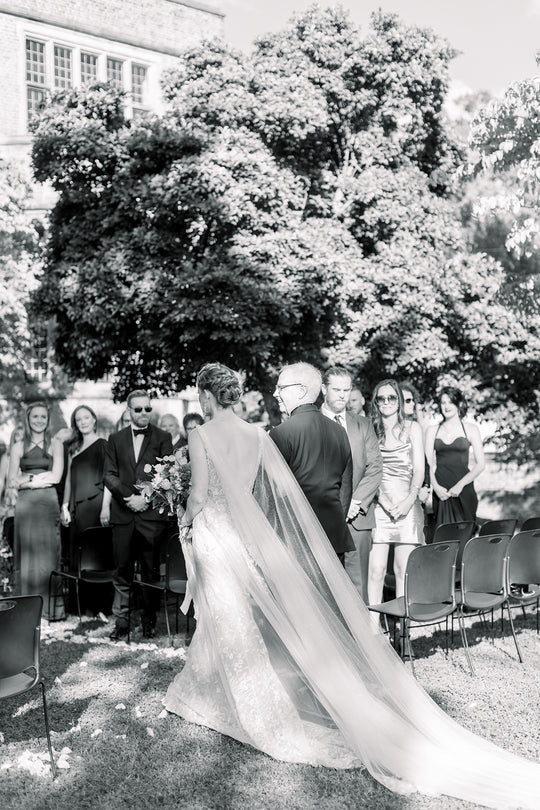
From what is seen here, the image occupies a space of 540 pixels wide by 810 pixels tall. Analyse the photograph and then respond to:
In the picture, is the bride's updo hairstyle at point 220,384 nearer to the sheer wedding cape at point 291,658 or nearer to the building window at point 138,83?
the sheer wedding cape at point 291,658

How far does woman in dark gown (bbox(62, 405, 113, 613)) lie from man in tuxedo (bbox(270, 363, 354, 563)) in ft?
12.5

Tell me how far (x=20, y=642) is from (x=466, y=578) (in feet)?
12.0

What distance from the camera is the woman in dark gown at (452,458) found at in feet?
30.8

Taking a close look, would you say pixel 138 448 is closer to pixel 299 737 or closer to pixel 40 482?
pixel 40 482

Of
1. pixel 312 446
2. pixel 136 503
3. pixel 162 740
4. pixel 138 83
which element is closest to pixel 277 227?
pixel 136 503

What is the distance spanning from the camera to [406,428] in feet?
26.2

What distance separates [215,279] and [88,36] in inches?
432

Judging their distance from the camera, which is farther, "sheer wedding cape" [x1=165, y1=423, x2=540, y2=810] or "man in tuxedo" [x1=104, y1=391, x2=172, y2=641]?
"man in tuxedo" [x1=104, y1=391, x2=172, y2=641]

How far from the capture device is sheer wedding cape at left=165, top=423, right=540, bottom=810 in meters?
4.73

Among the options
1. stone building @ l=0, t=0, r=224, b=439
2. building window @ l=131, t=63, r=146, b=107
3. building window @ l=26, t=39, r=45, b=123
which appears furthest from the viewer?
building window @ l=131, t=63, r=146, b=107

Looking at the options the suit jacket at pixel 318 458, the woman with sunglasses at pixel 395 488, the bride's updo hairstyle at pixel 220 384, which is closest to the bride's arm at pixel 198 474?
the bride's updo hairstyle at pixel 220 384

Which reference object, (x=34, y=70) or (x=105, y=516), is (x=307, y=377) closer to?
(x=105, y=516)

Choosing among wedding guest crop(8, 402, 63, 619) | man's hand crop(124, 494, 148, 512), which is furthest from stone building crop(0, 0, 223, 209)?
man's hand crop(124, 494, 148, 512)

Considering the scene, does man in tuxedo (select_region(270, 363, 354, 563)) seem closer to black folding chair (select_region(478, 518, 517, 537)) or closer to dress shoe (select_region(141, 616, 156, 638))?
dress shoe (select_region(141, 616, 156, 638))
